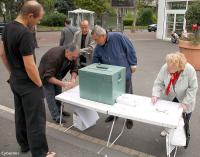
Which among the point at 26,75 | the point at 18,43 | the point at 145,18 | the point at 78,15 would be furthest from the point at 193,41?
the point at 145,18

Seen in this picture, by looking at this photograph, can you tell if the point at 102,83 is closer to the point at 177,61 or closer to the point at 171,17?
the point at 177,61

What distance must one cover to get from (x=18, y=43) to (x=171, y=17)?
17454mm

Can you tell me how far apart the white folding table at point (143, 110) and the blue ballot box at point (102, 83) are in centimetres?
9

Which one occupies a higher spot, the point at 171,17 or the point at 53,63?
the point at 171,17

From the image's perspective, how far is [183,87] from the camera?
11.7 ft

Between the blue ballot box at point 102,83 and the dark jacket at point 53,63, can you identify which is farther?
the dark jacket at point 53,63

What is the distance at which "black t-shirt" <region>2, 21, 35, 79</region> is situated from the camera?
2.67 metres

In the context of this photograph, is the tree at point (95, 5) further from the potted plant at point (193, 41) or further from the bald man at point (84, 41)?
the bald man at point (84, 41)

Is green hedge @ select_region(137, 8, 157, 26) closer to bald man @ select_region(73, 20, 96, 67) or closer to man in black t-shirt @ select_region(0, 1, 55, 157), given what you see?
bald man @ select_region(73, 20, 96, 67)

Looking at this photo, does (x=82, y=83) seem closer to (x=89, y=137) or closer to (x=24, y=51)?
(x=89, y=137)

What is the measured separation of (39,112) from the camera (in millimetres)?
3076

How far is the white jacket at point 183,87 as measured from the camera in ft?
11.5

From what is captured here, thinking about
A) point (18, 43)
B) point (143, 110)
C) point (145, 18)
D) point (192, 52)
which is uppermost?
point (145, 18)

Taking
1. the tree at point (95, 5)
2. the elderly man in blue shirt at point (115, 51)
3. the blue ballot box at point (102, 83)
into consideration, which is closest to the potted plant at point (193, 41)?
the elderly man in blue shirt at point (115, 51)
